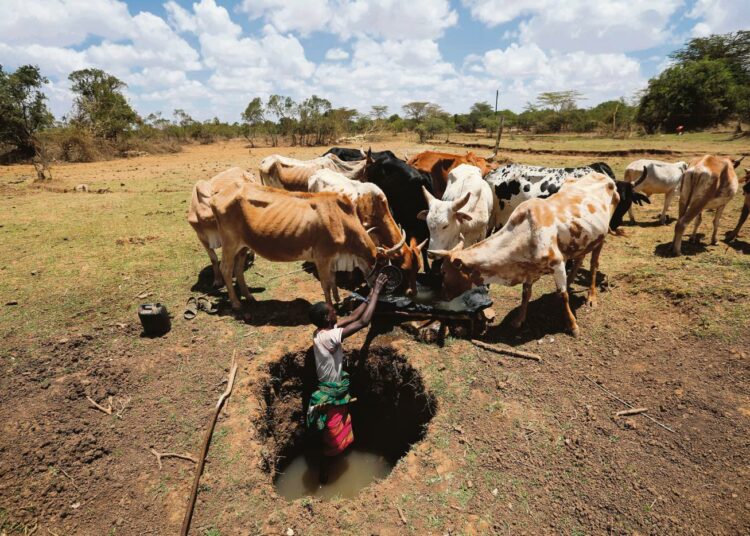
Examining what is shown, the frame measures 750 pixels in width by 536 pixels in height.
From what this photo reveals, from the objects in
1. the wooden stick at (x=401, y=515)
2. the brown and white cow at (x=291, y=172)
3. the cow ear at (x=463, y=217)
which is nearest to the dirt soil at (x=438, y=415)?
the wooden stick at (x=401, y=515)

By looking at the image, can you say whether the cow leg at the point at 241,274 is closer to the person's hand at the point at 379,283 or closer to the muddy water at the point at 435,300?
the person's hand at the point at 379,283

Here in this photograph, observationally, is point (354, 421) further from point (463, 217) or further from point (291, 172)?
point (291, 172)

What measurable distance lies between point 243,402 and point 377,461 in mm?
2321

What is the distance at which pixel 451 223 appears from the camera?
265 inches

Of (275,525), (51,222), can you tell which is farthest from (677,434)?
(51,222)

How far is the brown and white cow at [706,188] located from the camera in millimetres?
7891

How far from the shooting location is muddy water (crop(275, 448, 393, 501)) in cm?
517

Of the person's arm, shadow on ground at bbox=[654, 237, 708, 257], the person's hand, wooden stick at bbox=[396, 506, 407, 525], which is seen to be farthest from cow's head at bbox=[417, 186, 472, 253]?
shadow on ground at bbox=[654, 237, 708, 257]

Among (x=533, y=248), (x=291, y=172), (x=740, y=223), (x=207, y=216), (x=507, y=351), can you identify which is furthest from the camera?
(x=291, y=172)

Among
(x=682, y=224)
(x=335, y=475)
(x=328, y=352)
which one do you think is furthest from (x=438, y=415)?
(x=682, y=224)

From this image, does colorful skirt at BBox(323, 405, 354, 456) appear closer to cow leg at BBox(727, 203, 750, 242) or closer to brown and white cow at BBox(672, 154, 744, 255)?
brown and white cow at BBox(672, 154, 744, 255)

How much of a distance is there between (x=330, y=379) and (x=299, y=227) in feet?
8.37

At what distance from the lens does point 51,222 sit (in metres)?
11.7

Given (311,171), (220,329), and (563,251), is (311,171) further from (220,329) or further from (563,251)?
(563,251)
